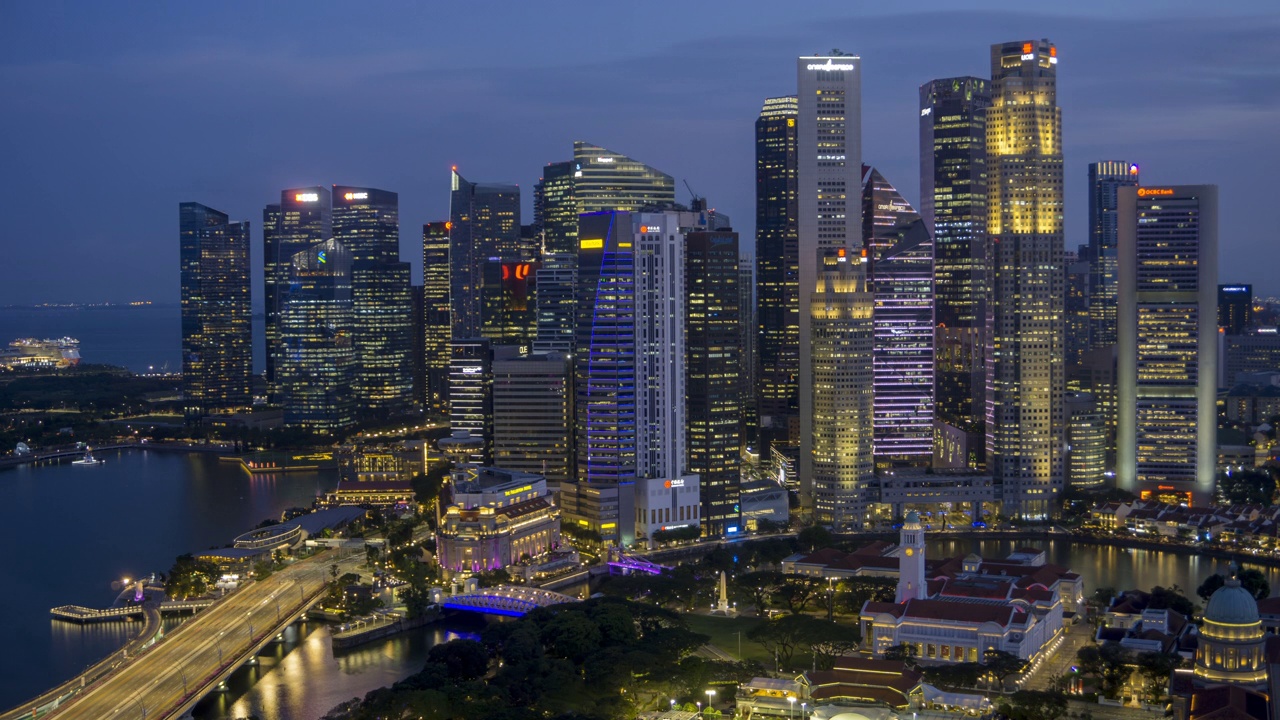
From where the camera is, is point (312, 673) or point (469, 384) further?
point (469, 384)

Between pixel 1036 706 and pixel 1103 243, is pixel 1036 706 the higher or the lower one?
the lower one

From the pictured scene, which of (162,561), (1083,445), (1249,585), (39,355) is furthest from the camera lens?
(39,355)

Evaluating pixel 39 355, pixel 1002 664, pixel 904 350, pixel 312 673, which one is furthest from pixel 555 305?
pixel 39 355

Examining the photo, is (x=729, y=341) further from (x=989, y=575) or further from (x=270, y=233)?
(x=270, y=233)

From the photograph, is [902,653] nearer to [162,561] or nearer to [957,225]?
[162,561]

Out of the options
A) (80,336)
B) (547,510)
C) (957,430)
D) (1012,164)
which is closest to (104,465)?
(547,510)

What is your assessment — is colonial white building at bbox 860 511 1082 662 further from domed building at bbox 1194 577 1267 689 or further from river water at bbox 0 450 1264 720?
river water at bbox 0 450 1264 720
